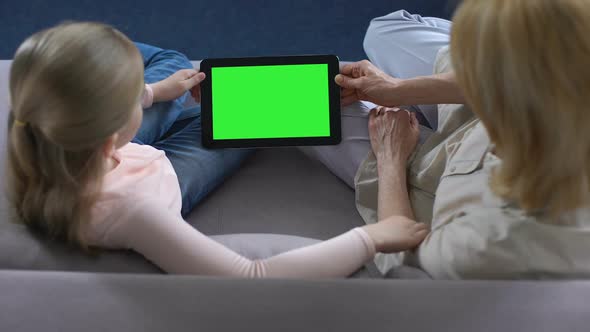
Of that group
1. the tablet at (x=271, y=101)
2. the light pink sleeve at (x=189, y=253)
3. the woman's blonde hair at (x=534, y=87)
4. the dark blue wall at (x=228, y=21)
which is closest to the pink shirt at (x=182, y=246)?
the light pink sleeve at (x=189, y=253)

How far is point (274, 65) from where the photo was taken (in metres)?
1.17

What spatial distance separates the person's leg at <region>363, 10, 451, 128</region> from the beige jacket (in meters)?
0.32

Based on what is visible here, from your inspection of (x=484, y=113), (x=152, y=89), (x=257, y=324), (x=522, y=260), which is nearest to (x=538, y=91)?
(x=484, y=113)

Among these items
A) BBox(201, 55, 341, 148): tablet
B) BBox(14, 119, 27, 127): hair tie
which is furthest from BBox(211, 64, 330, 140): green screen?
BBox(14, 119, 27, 127): hair tie

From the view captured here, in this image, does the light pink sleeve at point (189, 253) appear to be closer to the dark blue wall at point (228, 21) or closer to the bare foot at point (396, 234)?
the bare foot at point (396, 234)

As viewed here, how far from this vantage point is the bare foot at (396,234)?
912mm

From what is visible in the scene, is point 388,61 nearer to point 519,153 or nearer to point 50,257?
point 519,153

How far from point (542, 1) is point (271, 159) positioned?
721mm

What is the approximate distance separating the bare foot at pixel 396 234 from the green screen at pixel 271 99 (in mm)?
311

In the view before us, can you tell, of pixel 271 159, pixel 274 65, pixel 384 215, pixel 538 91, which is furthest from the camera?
pixel 271 159

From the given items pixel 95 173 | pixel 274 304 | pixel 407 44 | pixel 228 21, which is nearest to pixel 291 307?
pixel 274 304

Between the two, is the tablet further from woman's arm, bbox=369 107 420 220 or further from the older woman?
the older woman

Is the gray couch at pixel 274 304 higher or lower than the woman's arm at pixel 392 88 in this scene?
lower

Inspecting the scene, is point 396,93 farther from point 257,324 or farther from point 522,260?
point 257,324
